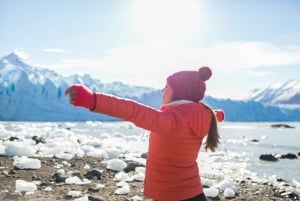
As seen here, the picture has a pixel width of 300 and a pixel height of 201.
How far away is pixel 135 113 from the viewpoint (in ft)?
8.26

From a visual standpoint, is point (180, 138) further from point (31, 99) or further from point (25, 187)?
point (31, 99)

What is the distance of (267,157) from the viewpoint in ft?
63.3

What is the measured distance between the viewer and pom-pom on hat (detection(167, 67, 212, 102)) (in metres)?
2.96

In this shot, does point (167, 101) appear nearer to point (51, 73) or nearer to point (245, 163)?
point (245, 163)

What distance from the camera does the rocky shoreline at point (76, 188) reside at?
7020mm

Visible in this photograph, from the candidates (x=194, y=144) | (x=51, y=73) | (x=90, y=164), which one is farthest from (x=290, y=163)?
(x=51, y=73)

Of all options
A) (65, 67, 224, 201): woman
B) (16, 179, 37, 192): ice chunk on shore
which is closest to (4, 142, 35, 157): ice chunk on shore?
(16, 179, 37, 192): ice chunk on shore

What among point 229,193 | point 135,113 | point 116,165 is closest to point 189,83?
point 135,113

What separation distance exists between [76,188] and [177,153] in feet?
17.1

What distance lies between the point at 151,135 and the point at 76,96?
72 cm

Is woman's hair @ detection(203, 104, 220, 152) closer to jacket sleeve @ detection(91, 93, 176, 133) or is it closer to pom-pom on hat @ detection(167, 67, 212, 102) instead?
pom-pom on hat @ detection(167, 67, 212, 102)

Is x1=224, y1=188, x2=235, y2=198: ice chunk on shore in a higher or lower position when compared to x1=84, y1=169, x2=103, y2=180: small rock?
lower

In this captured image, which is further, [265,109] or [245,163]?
[265,109]

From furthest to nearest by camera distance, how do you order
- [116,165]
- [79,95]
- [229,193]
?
[116,165] < [229,193] < [79,95]
